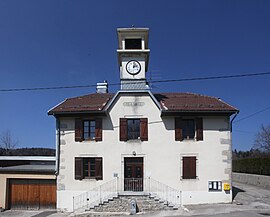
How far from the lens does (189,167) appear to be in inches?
758

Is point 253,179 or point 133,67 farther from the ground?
point 133,67

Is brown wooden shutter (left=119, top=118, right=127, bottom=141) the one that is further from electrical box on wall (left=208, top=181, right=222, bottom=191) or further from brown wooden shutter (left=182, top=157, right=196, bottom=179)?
electrical box on wall (left=208, top=181, right=222, bottom=191)

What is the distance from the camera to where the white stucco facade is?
19.2 metres

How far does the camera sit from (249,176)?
30312 millimetres

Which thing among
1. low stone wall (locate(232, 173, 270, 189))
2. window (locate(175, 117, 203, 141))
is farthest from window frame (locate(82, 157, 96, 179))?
low stone wall (locate(232, 173, 270, 189))

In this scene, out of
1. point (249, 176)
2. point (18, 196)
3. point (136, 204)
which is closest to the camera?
point (136, 204)

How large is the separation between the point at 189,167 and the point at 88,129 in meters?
7.03

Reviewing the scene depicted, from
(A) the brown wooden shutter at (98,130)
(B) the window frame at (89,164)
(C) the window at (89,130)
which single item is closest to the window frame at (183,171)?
(A) the brown wooden shutter at (98,130)

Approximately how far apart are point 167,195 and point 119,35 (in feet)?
37.6

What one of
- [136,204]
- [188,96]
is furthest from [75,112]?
[188,96]

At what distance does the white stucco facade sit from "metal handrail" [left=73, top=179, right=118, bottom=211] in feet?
0.96

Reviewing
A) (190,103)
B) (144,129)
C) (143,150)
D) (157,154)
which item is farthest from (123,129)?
(190,103)

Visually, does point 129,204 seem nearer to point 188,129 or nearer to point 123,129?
point 123,129

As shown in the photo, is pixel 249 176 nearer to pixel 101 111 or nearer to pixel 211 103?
pixel 211 103
